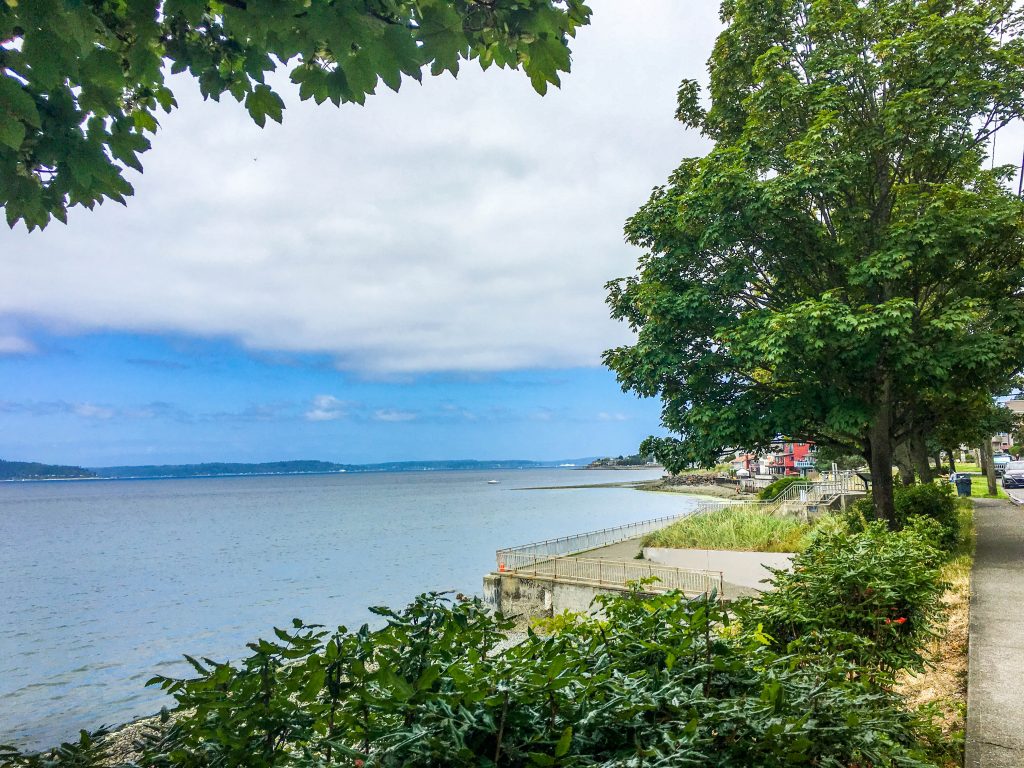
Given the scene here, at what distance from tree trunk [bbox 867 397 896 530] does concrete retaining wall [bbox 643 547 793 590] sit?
427 centimetres

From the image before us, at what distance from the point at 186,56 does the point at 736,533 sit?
21.9m

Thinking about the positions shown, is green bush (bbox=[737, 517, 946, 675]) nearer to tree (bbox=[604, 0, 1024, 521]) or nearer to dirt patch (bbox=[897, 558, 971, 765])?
dirt patch (bbox=[897, 558, 971, 765])

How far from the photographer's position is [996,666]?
15.7ft

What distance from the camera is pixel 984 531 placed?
1573 centimetres

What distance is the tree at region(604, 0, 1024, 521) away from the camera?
1130cm

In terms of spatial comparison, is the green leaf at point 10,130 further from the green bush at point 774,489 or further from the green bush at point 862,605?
the green bush at point 774,489

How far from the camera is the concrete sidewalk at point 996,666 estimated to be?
3.34 m

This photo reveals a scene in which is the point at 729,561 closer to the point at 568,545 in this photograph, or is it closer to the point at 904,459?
the point at 568,545

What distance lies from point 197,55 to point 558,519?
247 feet

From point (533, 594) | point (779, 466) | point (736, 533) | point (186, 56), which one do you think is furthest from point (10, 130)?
point (779, 466)

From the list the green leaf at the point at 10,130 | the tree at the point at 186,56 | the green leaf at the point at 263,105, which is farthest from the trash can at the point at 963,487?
the green leaf at the point at 10,130

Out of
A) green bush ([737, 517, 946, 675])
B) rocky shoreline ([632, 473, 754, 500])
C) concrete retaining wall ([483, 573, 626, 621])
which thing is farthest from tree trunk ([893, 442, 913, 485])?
rocky shoreline ([632, 473, 754, 500])

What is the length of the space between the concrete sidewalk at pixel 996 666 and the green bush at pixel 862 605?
0.42 m

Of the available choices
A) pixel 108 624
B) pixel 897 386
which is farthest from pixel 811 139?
pixel 108 624
